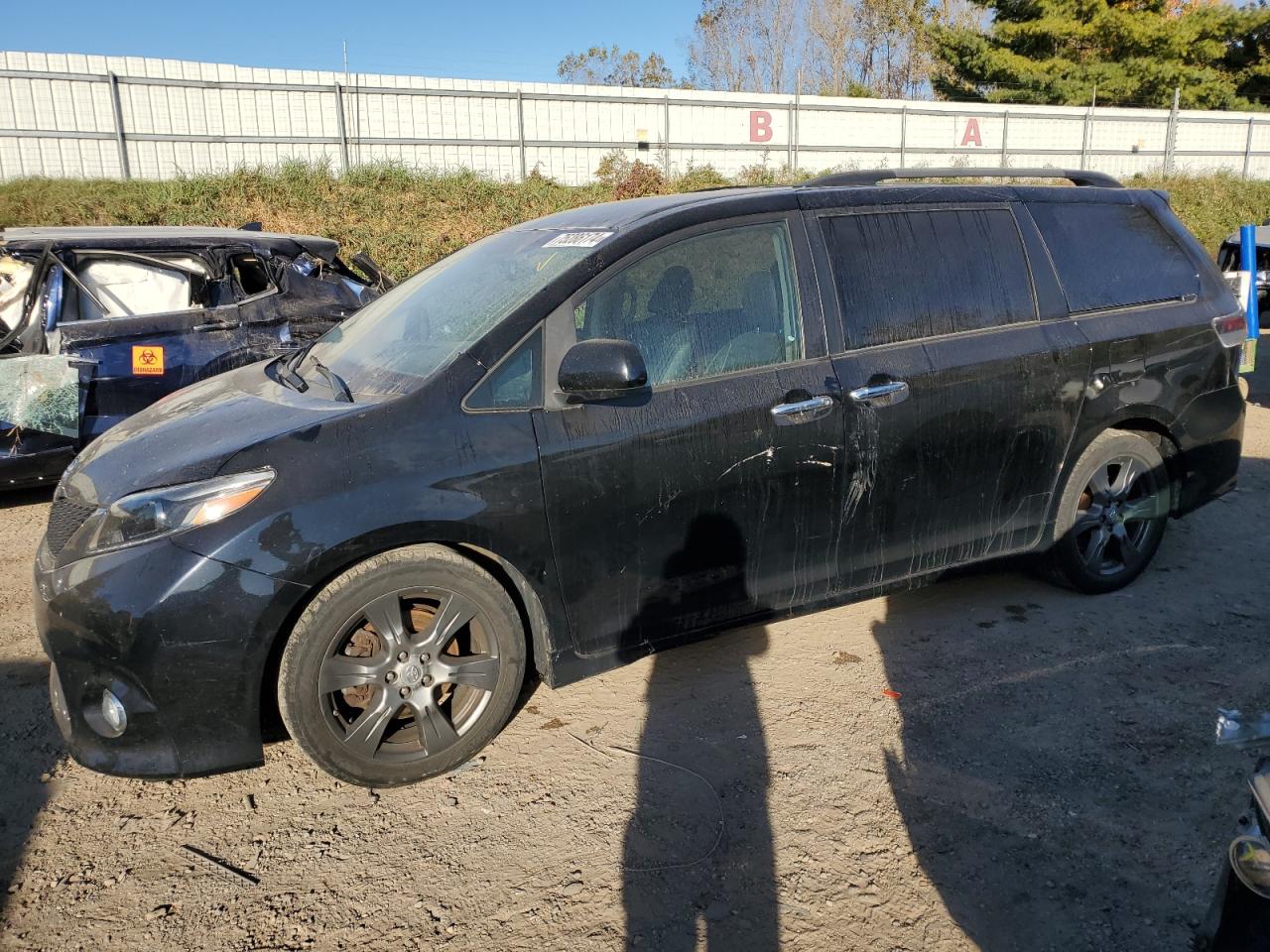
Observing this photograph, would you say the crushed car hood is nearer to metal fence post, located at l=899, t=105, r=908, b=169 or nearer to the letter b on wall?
the letter b on wall

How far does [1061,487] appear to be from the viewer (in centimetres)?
413

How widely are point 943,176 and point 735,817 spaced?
3.07m

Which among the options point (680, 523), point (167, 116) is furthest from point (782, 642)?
point (167, 116)

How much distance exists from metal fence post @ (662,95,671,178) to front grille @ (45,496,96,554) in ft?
61.6

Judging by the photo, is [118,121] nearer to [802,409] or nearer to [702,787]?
[802,409]

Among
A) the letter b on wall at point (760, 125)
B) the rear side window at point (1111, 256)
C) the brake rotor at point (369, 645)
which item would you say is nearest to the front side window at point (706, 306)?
the brake rotor at point (369, 645)

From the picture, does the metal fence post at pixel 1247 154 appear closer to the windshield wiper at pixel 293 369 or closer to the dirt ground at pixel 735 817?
the dirt ground at pixel 735 817

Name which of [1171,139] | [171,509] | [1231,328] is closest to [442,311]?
[171,509]

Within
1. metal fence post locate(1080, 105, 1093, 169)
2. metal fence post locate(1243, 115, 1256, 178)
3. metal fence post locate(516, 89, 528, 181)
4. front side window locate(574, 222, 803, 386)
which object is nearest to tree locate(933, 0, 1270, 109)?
metal fence post locate(1243, 115, 1256, 178)

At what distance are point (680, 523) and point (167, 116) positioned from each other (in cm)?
1686

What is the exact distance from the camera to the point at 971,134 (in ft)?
79.0

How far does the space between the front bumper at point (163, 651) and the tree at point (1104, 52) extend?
34725 millimetres

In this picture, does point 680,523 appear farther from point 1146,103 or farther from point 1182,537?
point 1146,103

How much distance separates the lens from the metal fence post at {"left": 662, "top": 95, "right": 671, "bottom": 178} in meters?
20.3
